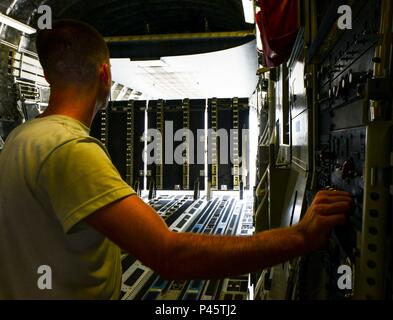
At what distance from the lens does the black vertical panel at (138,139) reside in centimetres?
1348

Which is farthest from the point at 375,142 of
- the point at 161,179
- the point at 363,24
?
the point at 161,179

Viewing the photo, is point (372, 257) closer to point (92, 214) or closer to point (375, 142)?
point (375, 142)

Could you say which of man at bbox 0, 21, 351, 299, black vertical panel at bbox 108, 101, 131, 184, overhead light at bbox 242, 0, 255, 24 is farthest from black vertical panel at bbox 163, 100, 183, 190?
man at bbox 0, 21, 351, 299

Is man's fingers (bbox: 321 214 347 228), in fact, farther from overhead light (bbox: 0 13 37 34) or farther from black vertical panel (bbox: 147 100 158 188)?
black vertical panel (bbox: 147 100 158 188)

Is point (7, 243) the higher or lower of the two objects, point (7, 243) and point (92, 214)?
the lower

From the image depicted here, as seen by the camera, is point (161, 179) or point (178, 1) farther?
point (161, 179)

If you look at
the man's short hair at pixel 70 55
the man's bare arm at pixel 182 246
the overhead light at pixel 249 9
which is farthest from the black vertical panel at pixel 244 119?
the man's bare arm at pixel 182 246

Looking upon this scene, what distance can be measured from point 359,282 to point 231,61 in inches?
409

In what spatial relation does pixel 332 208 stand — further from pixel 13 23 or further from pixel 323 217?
pixel 13 23

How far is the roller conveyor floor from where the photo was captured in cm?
456

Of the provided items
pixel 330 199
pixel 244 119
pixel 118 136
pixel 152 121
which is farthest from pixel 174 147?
pixel 330 199

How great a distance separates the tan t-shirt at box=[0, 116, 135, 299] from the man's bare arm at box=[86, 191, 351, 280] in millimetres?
62
